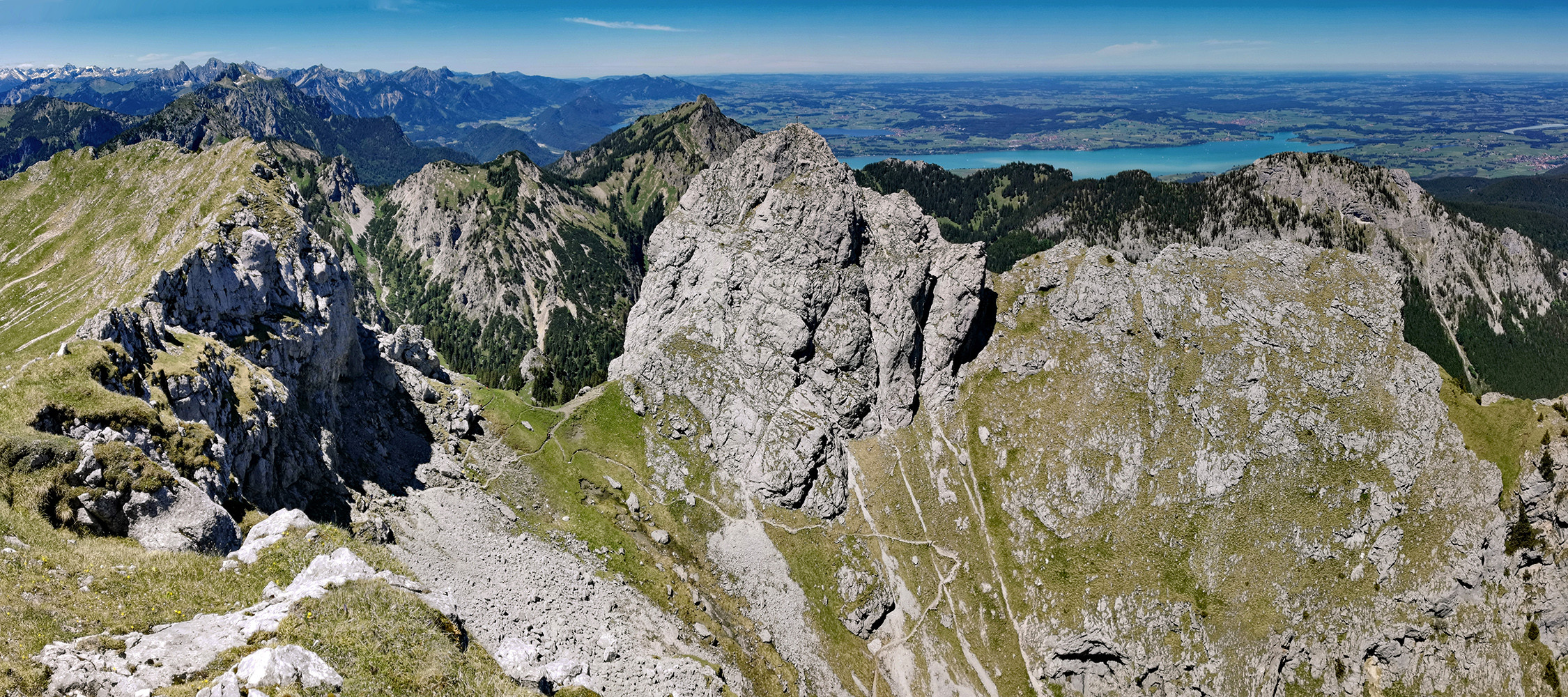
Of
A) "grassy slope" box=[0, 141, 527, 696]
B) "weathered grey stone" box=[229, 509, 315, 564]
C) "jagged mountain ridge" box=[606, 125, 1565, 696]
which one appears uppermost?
"grassy slope" box=[0, 141, 527, 696]

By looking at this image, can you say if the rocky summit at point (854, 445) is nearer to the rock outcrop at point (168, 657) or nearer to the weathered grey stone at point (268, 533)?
the weathered grey stone at point (268, 533)

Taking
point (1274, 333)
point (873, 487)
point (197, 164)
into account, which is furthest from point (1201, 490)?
point (197, 164)

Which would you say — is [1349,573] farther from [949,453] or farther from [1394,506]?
[949,453]

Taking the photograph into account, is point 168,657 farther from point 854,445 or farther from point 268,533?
point 854,445

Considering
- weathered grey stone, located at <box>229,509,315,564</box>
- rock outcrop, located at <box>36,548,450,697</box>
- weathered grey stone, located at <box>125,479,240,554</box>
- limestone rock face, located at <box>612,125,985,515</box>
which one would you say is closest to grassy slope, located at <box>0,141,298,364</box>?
weathered grey stone, located at <box>125,479,240,554</box>

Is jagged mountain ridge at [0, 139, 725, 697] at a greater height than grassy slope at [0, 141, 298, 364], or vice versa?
grassy slope at [0, 141, 298, 364]

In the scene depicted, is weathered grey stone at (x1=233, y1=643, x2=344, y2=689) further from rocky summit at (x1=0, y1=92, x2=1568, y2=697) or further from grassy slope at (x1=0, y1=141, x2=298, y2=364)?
grassy slope at (x1=0, y1=141, x2=298, y2=364)
